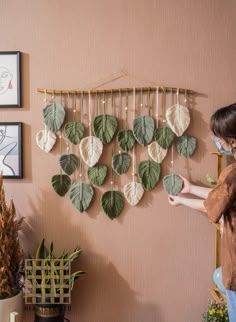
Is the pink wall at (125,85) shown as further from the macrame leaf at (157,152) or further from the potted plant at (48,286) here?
the potted plant at (48,286)

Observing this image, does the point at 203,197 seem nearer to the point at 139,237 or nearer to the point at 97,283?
the point at 139,237

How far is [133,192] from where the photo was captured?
1.73m

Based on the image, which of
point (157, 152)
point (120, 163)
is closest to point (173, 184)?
point (157, 152)

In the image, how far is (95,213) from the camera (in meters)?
1.78

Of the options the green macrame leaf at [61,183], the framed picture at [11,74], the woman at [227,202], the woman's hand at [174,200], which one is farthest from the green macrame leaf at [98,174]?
the woman at [227,202]

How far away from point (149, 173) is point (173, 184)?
0.43 feet

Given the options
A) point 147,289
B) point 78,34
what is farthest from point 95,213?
point 78,34

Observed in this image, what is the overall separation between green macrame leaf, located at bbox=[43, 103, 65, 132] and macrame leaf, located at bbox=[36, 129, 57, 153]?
0.12ft

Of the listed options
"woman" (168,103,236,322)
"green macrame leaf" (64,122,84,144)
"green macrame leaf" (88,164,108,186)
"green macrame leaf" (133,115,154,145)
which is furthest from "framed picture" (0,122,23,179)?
"woman" (168,103,236,322)

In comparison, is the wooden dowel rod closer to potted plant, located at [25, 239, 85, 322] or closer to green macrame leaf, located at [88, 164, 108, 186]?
green macrame leaf, located at [88, 164, 108, 186]

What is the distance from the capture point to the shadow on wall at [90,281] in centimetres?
179

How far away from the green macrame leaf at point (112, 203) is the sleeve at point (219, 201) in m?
0.58

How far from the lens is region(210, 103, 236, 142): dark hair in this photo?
47.8 inches

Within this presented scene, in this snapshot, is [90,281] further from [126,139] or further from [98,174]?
[126,139]
